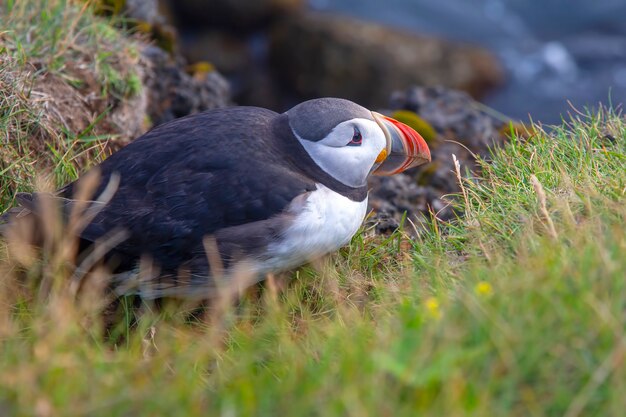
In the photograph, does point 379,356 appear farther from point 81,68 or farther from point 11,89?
point 81,68

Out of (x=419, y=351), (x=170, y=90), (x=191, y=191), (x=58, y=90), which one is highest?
(x=419, y=351)

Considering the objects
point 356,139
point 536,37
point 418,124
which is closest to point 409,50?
point 536,37

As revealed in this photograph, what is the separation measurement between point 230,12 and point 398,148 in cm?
909

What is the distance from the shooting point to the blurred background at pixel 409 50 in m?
11.4

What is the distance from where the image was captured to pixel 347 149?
3893 mm

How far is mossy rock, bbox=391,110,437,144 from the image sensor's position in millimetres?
5965

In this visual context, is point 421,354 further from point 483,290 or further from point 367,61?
point 367,61

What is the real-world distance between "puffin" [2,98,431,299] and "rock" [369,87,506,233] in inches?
27.5

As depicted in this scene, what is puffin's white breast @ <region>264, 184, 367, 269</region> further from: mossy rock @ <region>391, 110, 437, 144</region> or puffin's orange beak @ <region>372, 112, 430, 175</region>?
mossy rock @ <region>391, 110, 437, 144</region>

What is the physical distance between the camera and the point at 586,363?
247 cm

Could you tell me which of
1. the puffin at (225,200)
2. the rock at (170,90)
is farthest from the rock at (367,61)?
the puffin at (225,200)

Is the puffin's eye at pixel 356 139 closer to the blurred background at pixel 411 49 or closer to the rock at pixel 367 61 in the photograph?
the blurred background at pixel 411 49

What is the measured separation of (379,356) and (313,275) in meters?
1.50

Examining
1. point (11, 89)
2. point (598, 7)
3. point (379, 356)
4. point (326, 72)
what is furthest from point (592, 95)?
point (379, 356)
